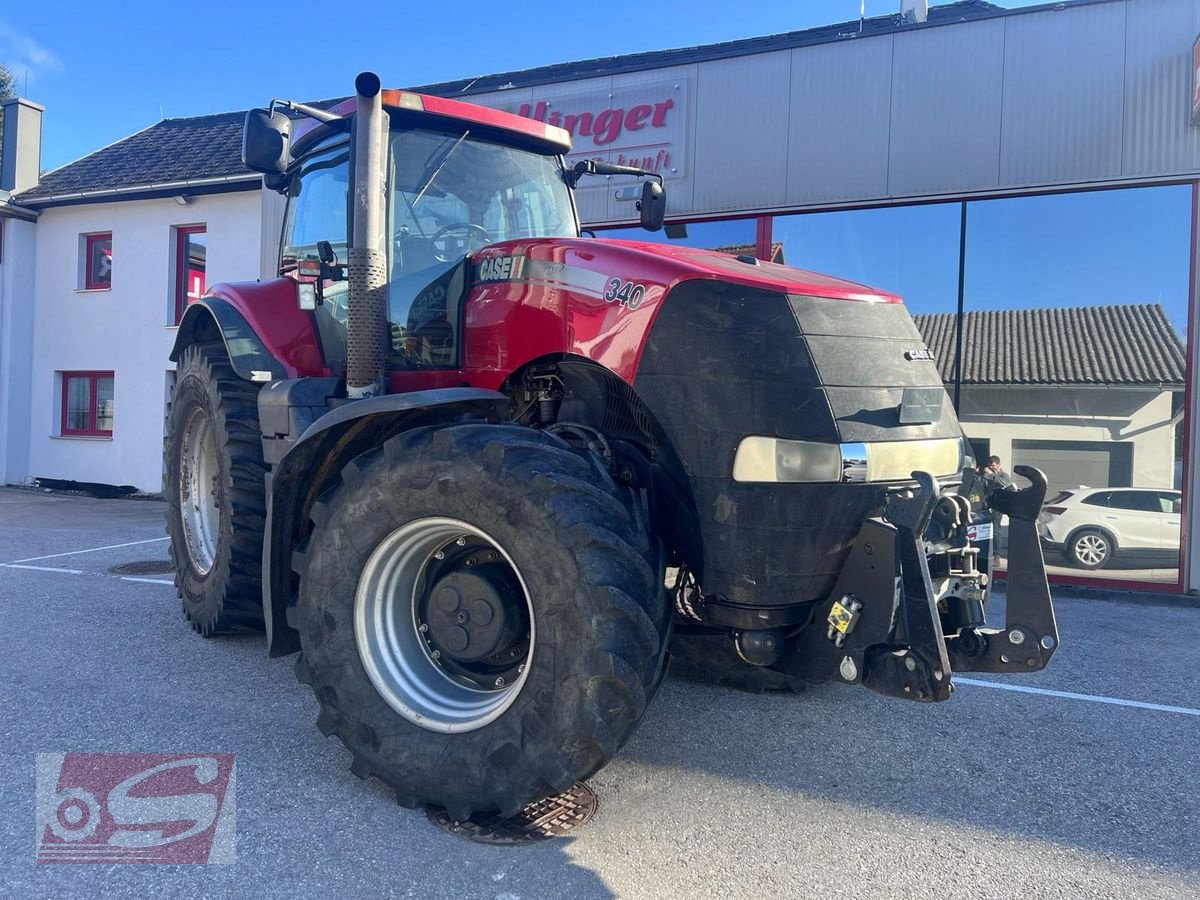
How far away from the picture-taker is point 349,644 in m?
3.12

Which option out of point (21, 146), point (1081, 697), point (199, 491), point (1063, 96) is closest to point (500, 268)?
point (199, 491)

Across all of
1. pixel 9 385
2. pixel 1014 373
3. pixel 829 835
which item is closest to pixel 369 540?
pixel 829 835

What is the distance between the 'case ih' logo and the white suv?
619 cm

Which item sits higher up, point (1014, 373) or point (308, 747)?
point (1014, 373)

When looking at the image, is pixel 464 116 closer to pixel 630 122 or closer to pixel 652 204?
pixel 652 204

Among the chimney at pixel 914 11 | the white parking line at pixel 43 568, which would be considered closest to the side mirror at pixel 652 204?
the white parking line at pixel 43 568

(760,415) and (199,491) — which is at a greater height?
(760,415)

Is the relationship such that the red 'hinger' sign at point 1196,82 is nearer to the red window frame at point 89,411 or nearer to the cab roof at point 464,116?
the cab roof at point 464,116

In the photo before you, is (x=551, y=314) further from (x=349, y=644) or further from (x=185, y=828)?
(x=185, y=828)

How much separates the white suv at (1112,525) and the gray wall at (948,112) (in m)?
2.78

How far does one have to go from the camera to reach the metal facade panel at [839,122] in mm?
8680

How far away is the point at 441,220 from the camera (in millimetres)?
4102

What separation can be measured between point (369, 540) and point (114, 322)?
13.5m

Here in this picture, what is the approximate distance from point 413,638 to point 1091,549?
7.04 metres
